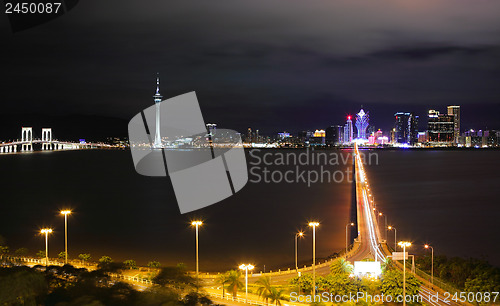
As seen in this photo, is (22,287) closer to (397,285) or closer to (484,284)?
(397,285)

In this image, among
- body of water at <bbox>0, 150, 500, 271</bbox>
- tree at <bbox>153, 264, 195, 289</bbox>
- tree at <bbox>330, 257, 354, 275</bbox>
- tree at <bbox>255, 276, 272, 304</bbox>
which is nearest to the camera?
tree at <bbox>153, 264, 195, 289</bbox>

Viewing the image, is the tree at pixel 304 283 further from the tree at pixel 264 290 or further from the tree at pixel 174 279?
the tree at pixel 174 279

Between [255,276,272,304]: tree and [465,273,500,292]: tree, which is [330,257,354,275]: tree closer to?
[255,276,272,304]: tree

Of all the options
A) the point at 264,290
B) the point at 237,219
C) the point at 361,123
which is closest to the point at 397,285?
the point at 264,290

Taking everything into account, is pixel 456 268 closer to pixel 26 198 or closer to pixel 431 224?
pixel 431 224

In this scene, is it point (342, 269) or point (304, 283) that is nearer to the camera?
point (304, 283)

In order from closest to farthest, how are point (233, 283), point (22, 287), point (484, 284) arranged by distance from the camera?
point (22, 287), point (233, 283), point (484, 284)

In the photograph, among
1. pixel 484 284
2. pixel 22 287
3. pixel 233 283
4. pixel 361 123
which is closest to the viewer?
pixel 22 287

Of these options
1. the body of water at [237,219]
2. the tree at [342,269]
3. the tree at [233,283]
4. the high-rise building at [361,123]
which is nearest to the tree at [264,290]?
the tree at [233,283]

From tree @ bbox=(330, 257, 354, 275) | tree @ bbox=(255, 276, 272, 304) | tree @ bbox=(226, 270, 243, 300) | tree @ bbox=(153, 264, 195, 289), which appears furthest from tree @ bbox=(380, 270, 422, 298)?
tree @ bbox=(153, 264, 195, 289)
